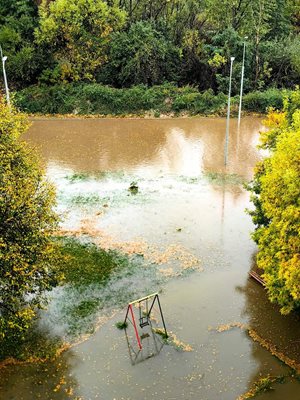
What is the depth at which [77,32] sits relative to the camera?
4472 centimetres

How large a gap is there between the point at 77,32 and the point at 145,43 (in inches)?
258

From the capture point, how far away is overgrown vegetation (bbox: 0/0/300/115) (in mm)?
44406

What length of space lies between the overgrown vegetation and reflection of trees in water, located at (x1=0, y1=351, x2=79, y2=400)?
32350mm

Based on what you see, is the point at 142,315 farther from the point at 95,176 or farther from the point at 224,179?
the point at 95,176

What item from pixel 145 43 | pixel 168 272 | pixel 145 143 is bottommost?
pixel 145 143

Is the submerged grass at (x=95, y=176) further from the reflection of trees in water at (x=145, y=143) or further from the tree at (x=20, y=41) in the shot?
the tree at (x=20, y=41)

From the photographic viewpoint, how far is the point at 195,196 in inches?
1057

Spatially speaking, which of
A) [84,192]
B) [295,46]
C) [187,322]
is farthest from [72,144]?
[295,46]

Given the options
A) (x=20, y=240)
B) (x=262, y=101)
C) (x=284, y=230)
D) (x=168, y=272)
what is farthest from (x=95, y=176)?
(x=262, y=101)

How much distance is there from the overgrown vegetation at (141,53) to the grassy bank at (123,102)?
9 cm

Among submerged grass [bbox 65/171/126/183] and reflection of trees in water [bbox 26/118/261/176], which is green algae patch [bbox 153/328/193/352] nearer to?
submerged grass [bbox 65/171/126/183]

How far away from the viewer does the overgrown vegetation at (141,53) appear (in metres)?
44.4

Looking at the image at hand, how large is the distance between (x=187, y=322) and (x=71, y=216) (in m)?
9.98

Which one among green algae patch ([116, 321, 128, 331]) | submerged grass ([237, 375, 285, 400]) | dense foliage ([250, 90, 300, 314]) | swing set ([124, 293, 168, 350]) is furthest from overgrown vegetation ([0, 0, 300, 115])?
submerged grass ([237, 375, 285, 400])
